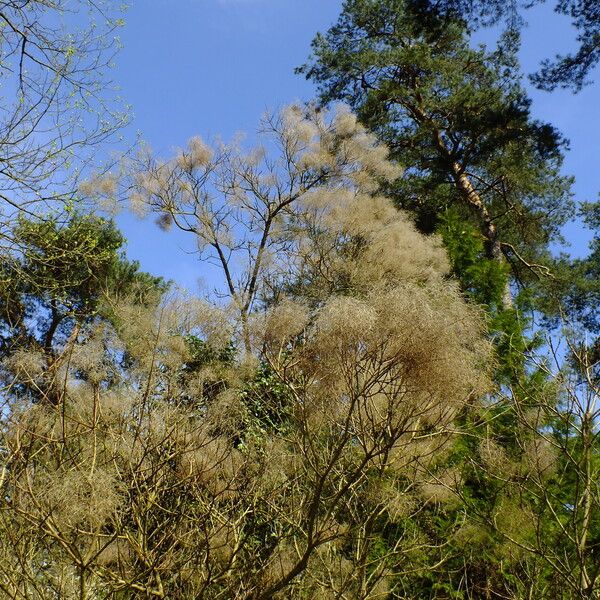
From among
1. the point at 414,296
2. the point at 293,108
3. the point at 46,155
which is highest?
the point at 293,108

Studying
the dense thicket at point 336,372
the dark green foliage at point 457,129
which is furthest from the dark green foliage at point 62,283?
the dark green foliage at point 457,129

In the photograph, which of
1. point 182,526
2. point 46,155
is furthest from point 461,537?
point 46,155

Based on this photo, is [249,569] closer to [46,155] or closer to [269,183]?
[46,155]

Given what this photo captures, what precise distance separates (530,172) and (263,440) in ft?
30.6

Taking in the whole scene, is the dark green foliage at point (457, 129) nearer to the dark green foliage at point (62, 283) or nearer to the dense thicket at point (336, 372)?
the dense thicket at point (336, 372)

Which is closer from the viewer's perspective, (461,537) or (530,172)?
(461,537)

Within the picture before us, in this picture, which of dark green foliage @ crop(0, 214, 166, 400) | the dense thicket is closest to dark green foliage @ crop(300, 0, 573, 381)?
the dense thicket

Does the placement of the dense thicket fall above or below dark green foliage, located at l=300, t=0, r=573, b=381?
below

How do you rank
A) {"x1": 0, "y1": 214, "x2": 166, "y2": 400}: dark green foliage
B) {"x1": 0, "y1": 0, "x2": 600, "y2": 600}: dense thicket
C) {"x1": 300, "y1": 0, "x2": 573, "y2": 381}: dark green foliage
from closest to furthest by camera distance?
{"x1": 0, "y1": 0, "x2": 600, "y2": 600}: dense thicket
{"x1": 0, "y1": 214, "x2": 166, "y2": 400}: dark green foliage
{"x1": 300, "y1": 0, "x2": 573, "y2": 381}: dark green foliage

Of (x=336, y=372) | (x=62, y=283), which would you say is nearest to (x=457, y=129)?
(x=62, y=283)

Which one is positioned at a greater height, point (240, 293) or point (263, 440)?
point (240, 293)

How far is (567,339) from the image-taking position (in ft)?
16.8

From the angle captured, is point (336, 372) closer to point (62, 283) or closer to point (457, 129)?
point (62, 283)

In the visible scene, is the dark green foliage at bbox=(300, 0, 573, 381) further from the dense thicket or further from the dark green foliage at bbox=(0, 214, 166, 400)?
the dark green foliage at bbox=(0, 214, 166, 400)
